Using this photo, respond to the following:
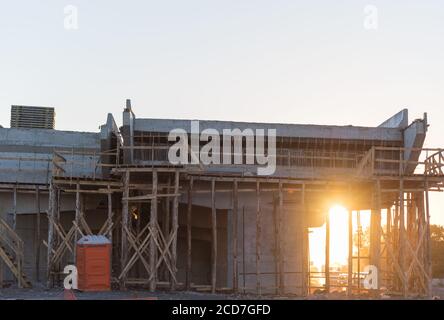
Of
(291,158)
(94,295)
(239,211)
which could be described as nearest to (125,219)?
(94,295)

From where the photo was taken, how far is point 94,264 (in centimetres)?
2827

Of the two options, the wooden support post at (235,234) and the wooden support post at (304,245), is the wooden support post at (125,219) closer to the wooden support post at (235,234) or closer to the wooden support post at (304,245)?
the wooden support post at (235,234)

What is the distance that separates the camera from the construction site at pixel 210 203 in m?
30.7

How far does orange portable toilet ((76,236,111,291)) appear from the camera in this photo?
28.1 m

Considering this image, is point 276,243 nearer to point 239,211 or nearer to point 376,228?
point 239,211

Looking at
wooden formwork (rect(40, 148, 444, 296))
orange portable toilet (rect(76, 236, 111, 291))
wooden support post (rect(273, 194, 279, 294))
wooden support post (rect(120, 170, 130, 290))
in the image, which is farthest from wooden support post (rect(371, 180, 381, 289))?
orange portable toilet (rect(76, 236, 111, 291))

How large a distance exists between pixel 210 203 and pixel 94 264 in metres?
7.75

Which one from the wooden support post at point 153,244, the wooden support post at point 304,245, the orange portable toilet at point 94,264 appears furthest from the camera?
the wooden support post at point 304,245

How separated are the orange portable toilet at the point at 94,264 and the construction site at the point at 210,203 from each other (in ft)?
1.43

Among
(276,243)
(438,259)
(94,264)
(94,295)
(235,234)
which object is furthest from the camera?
(438,259)

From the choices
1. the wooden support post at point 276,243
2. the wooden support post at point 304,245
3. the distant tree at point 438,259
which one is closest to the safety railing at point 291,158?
the wooden support post at point 276,243

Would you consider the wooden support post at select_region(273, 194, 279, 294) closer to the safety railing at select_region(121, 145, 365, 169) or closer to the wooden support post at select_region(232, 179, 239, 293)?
the wooden support post at select_region(232, 179, 239, 293)
